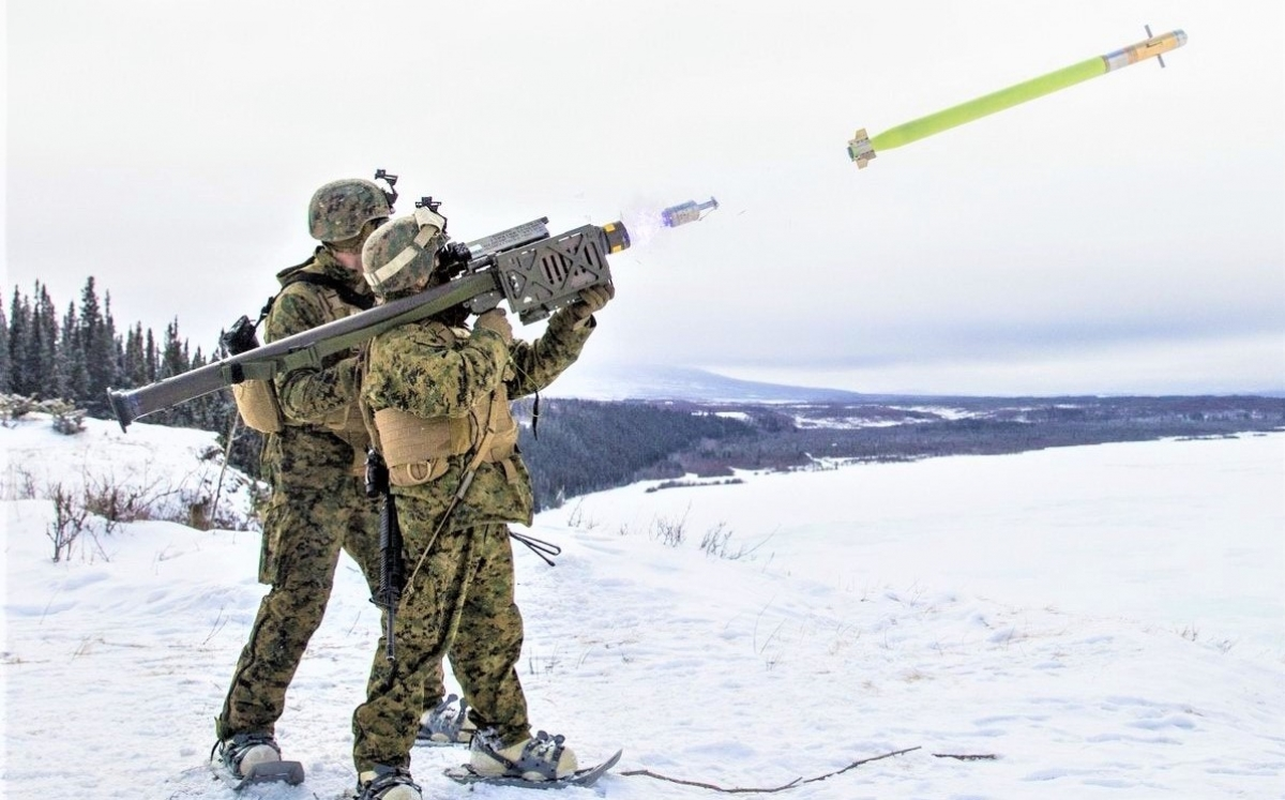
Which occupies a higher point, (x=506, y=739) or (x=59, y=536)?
(x=59, y=536)

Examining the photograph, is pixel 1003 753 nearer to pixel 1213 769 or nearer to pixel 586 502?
pixel 1213 769

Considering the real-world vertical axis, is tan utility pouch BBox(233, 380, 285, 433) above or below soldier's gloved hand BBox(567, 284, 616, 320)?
below

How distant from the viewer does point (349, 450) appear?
4.44 metres

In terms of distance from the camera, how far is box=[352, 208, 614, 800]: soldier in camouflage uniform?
3729 mm

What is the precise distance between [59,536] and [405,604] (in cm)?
652

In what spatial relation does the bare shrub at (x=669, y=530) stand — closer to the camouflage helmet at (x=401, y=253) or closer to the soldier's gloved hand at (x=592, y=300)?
the soldier's gloved hand at (x=592, y=300)

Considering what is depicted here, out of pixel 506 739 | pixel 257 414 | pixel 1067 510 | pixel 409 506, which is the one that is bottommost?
pixel 1067 510

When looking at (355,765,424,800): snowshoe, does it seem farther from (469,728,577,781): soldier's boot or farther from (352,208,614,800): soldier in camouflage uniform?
(469,728,577,781): soldier's boot

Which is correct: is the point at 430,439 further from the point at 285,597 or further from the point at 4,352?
the point at 4,352

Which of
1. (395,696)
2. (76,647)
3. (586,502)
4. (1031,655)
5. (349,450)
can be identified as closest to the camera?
(395,696)

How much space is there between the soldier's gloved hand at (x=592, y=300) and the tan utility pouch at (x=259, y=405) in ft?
4.62

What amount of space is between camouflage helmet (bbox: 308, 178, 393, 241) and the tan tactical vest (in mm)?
920

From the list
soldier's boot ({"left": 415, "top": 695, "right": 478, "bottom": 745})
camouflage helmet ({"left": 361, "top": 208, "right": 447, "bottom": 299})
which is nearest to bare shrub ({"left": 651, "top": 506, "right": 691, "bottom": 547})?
soldier's boot ({"left": 415, "top": 695, "right": 478, "bottom": 745})

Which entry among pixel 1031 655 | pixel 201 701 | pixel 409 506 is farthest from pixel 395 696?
pixel 1031 655
